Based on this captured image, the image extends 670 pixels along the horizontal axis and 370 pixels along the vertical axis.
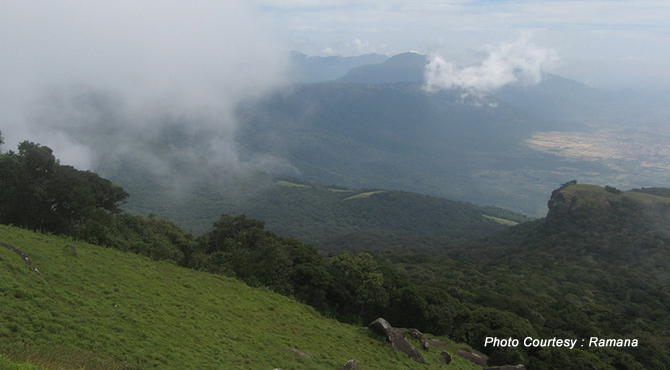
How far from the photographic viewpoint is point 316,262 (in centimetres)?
3819

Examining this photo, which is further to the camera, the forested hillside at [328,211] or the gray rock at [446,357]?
the forested hillside at [328,211]

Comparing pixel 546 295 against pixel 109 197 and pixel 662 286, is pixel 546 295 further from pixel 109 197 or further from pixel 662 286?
pixel 109 197

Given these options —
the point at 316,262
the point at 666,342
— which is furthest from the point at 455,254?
the point at 316,262

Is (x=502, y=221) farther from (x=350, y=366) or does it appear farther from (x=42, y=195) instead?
(x=42, y=195)

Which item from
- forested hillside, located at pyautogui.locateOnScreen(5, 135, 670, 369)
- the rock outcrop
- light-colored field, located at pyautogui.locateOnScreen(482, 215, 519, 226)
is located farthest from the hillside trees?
light-colored field, located at pyautogui.locateOnScreen(482, 215, 519, 226)

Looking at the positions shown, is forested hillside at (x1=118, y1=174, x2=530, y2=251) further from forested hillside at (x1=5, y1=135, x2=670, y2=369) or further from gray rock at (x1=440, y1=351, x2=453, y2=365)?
gray rock at (x1=440, y1=351, x2=453, y2=365)

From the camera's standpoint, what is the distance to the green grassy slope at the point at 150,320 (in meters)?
14.8

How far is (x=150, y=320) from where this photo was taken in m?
19.2

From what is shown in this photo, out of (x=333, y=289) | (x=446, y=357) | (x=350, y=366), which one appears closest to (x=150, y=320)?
(x=350, y=366)

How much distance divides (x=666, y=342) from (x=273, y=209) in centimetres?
14520

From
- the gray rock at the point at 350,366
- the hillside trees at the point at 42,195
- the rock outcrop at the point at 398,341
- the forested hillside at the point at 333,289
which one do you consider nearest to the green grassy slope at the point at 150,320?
the forested hillside at the point at 333,289

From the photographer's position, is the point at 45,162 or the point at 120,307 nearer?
the point at 120,307

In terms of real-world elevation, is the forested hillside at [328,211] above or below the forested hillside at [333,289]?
above

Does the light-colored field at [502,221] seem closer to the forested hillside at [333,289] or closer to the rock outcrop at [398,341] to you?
the forested hillside at [333,289]
